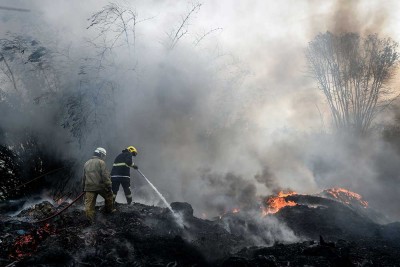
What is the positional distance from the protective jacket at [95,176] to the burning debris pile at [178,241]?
0.81 metres

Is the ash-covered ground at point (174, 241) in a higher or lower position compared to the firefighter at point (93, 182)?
lower

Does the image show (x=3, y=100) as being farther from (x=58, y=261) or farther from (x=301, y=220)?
(x=301, y=220)

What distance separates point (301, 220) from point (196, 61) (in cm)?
1045

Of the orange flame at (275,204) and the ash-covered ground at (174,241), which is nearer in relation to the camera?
the ash-covered ground at (174,241)

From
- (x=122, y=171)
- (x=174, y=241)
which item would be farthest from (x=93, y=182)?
(x=174, y=241)

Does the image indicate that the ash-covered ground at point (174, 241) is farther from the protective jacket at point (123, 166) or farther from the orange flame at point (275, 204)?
the orange flame at point (275, 204)

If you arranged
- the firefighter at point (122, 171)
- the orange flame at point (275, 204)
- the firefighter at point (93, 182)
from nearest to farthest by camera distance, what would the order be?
the firefighter at point (93, 182) → the firefighter at point (122, 171) → the orange flame at point (275, 204)

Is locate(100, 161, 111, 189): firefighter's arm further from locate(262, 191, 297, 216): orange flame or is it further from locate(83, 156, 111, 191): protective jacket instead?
locate(262, 191, 297, 216): orange flame

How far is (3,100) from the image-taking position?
38.3 feet

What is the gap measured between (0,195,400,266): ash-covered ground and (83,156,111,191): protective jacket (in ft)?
2.65

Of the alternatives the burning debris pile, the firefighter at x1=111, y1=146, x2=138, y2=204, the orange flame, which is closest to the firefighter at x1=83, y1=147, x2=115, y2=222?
the burning debris pile

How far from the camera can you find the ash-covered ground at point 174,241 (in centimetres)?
574

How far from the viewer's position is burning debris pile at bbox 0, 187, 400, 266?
5.75m

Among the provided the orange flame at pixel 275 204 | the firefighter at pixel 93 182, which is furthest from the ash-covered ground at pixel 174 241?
the orange flame at pixel 275 204
